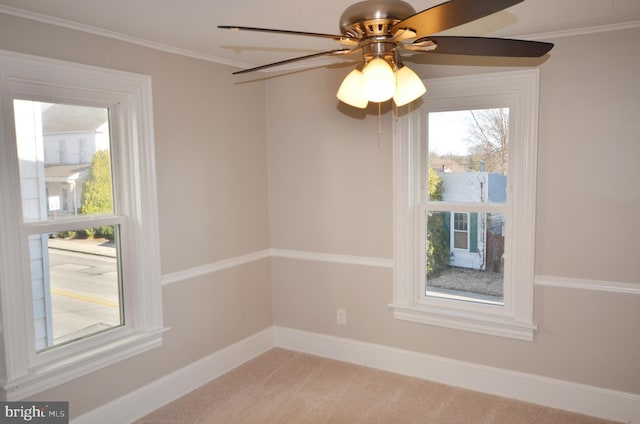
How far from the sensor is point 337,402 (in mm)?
3113

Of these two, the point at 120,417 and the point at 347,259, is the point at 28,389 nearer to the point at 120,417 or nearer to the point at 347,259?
the point at 120,417

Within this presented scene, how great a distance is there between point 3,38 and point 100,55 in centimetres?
50

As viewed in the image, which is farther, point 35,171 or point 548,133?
point 548,133

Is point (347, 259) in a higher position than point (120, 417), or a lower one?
higher

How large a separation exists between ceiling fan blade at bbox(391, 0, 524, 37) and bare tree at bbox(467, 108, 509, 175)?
176cm

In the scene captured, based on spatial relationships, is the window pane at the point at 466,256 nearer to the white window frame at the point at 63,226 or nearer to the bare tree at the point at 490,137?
the bare tree at the point at 490,137

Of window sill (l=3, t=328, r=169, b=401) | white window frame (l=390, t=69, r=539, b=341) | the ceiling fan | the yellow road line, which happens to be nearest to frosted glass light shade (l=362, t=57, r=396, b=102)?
the ceiling fan

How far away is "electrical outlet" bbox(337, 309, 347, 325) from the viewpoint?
12.2ft

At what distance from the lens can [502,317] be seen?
121 inches

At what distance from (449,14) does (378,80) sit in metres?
0.31

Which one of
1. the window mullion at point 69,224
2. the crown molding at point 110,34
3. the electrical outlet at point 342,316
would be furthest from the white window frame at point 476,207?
the window mullion at point 69,224

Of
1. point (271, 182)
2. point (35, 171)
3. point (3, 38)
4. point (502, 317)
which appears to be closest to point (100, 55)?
point (3, 38)

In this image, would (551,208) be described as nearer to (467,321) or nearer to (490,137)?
(490,137)

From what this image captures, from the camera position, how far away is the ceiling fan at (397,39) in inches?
53.0
